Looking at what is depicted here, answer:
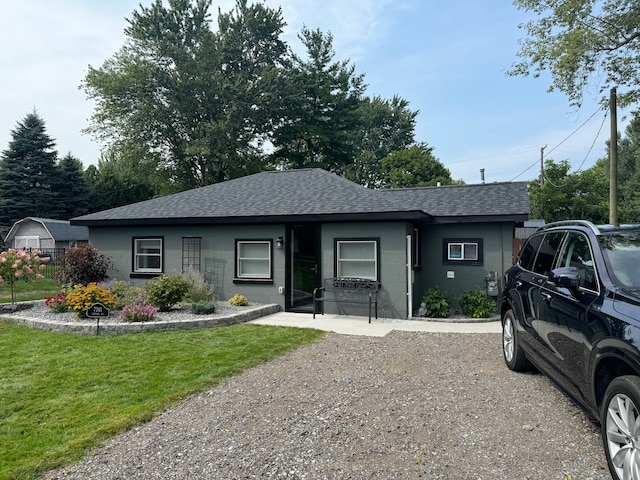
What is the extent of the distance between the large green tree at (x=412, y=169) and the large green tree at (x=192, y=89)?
11.4 m

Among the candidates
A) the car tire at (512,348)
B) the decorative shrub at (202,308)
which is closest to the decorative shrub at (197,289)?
the decorative shrub at (202,308)

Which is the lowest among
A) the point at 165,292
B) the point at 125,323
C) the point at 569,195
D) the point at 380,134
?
the point at 125,323

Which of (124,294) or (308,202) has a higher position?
(308,202)

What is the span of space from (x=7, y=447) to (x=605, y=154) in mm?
46892

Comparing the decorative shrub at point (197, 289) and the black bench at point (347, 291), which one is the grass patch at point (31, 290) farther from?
the black bench at point (347, 291)

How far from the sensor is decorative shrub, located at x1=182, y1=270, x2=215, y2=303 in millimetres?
9984

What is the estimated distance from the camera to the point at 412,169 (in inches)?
1324

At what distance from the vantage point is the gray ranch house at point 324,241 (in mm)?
9367

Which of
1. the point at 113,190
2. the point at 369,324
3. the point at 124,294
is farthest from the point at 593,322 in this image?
the point at 113,190

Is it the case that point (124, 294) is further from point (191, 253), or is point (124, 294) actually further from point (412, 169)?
point (412, 169)

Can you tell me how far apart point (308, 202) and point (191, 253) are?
3621mm

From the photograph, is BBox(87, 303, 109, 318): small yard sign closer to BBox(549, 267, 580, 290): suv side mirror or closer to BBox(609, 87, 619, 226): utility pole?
BBox(549, 267, 580, 290): suv side mirror

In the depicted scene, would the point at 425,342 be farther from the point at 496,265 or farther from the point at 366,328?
the point at 496,265

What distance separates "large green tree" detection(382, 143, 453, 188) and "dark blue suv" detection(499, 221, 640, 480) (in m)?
29.4
